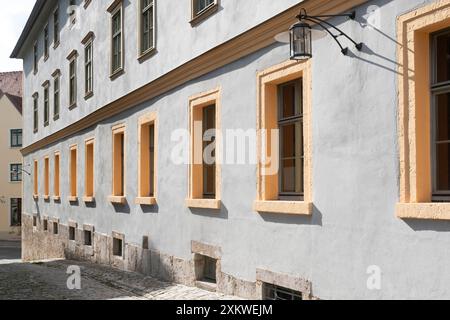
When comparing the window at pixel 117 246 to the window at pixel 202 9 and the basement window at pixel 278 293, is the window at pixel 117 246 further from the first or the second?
the basement window at pixel 278 293

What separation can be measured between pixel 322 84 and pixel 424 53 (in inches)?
62.4

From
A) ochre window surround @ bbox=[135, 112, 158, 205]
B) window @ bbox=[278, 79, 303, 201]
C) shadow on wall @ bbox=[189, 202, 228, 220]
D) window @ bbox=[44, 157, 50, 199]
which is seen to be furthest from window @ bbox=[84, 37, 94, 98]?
window @ bbox=[278, 79, 303, 201]

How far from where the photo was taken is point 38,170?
28375 millimetres

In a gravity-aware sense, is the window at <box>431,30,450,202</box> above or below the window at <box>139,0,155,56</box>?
below

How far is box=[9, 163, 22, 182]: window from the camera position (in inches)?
1827

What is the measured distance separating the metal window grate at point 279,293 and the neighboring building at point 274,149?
3cm

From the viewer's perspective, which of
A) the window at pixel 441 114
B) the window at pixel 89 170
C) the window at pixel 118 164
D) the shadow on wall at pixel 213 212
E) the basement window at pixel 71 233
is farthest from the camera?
the basement window at pixel 71 233

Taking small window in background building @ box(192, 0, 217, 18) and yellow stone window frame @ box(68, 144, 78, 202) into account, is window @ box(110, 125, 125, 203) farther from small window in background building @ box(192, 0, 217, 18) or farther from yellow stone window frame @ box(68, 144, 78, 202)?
small window in background building @ box(192, 0, 217, 18)

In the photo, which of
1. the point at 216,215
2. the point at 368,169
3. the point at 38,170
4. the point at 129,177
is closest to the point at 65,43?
the point at 38,170

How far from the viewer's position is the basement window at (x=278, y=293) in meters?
8.30

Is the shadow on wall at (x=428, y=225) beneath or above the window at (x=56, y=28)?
beneath

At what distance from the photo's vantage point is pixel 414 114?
6223 millimetres

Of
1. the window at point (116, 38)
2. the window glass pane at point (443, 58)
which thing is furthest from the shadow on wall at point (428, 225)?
the window at point (116, 38)

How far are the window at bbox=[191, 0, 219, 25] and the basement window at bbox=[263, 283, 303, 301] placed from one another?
472 cm
